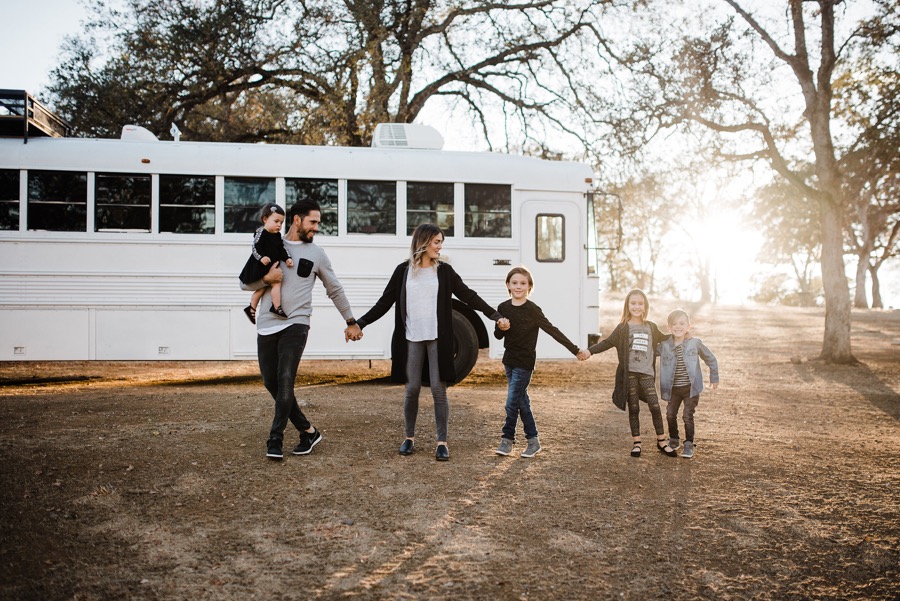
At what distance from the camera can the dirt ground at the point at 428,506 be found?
3314 mm

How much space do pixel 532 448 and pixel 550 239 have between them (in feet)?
15.4

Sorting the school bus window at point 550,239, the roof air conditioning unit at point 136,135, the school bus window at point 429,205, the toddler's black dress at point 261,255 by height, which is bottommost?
the toddler's black dress at point 261,255

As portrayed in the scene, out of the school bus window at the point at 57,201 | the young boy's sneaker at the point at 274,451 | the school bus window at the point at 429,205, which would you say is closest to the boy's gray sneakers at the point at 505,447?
the young boy's sneaker at the point at 274,451

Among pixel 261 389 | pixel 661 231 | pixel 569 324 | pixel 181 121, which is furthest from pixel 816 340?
pixel 661 231

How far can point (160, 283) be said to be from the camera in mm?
8914

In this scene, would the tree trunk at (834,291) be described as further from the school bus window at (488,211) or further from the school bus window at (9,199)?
the school bus window at (9,199)

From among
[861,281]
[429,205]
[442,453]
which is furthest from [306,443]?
[861,281]

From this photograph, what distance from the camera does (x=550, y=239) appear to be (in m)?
9.80

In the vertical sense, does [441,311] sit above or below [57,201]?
below

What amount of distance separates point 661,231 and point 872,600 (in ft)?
127

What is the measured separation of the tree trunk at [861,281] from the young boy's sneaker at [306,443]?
3164cm

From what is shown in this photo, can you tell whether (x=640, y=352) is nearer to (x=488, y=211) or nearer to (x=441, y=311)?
(x=441, y=311)

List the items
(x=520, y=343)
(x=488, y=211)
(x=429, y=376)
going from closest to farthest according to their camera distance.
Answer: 1. (x=429, y=376)
2. (x=520, y=343)
3. (x=488, y=211)

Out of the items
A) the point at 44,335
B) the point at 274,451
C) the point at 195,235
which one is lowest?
the point at 274,451
